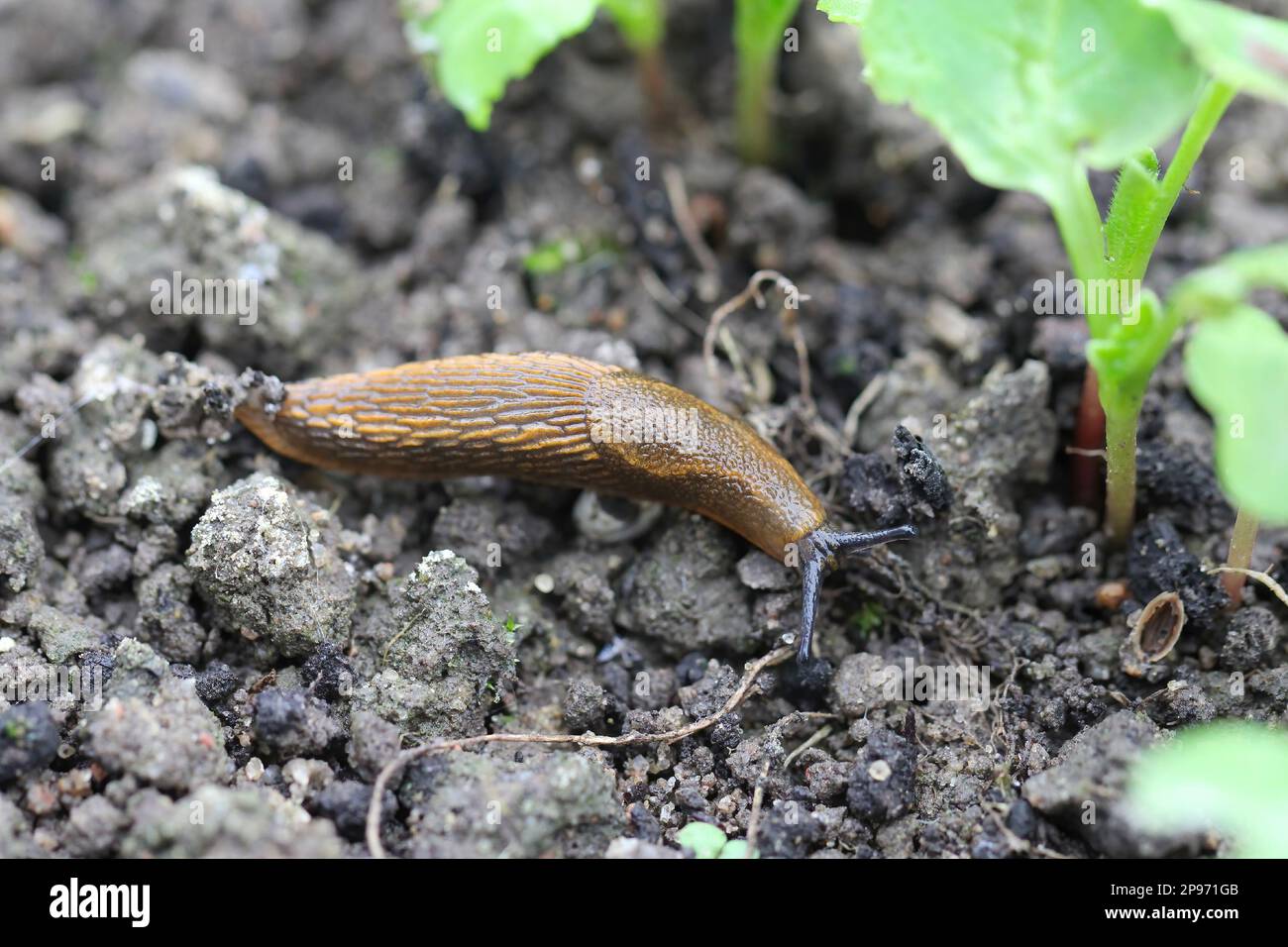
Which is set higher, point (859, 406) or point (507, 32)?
point (507, 32)

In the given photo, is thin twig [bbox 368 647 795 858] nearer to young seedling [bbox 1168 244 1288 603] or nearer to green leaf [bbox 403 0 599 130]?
young seedling [bbox 1168 244 1288 603]

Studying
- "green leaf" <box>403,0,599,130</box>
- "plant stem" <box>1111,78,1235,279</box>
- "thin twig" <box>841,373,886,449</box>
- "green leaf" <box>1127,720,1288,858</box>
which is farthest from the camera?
"thin twig" <box>841,373,886,449</box>

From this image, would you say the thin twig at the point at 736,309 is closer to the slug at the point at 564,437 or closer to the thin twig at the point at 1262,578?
the slug at the point at 564,437

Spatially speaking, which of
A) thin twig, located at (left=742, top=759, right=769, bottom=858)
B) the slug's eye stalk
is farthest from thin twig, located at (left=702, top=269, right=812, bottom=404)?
thin twig, located at (left=742, top=759, right=769, bottom=858)

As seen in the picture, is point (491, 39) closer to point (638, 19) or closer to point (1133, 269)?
point (638, 19)

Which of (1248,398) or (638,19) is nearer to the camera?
(1248,398)

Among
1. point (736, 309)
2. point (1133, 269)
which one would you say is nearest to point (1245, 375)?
point (1133, 269)
